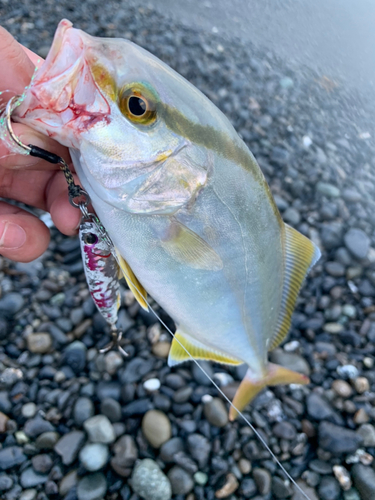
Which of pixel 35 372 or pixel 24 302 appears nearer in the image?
pixel 35 372

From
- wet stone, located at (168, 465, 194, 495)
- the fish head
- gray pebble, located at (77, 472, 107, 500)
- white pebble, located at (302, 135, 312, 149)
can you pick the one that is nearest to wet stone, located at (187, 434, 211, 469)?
wet stone, located at (168, 465, 194, 495)

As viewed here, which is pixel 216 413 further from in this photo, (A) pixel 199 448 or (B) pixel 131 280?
(B) pixel 131 280

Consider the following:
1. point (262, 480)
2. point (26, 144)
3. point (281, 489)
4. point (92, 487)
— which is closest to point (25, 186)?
point (26, 144)

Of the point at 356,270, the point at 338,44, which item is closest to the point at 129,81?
the point at 356,270

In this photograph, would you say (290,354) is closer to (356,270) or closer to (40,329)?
(356,270)

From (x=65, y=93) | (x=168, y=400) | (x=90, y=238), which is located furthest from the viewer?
(x=168, y=400)

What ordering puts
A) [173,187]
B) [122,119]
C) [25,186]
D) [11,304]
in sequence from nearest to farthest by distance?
[122,119], [173,187], [25,186], [11,304]
